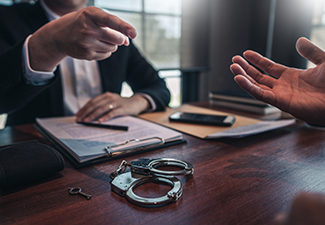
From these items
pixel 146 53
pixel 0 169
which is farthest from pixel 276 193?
pixel 146 53

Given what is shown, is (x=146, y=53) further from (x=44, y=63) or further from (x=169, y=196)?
(x=169, y=196)

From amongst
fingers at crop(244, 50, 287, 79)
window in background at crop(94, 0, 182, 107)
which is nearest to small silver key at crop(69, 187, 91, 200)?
fingers at crop(244, 50, 287, 79)

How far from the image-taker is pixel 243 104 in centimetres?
→ 116

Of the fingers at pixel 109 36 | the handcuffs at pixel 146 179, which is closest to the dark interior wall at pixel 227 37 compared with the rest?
the fingers at pixel 109 36

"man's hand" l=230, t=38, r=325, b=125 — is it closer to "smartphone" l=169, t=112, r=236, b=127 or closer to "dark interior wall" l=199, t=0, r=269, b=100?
"smartphone" l=169, t=112, r=236, b=127

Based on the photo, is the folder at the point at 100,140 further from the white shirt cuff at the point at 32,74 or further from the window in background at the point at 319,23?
the window in background at the point at 319,23

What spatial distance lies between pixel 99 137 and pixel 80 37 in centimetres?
29

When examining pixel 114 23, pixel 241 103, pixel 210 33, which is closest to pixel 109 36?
pixel 114 23

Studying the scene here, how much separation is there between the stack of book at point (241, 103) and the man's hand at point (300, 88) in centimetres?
40

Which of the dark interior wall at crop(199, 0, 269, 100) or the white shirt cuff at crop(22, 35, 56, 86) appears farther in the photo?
the dark interior wall at crop(199, 0, 269, 100)

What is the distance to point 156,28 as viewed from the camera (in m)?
2.70

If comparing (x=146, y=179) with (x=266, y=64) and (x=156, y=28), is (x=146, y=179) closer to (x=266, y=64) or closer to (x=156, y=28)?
(x=266, y=64)

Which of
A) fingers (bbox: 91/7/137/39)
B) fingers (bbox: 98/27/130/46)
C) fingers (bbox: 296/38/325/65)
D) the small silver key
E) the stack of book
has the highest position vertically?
fingers (bbox: 91/7/137/39)

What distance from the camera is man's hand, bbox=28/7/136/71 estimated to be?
57 cm
